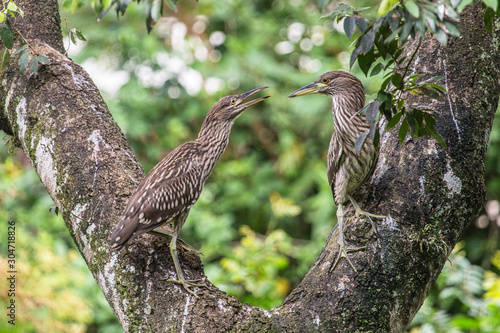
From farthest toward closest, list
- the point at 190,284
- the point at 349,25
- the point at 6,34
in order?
the point at 6,34 → the point at 190,284 → the point at 349,25

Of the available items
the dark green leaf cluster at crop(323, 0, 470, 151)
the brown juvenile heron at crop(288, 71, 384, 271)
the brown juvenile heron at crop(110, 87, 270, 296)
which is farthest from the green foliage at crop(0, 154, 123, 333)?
the dark green leaf cluster at crop(323, 0, 470, 151)

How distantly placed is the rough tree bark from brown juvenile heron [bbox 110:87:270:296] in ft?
0.33

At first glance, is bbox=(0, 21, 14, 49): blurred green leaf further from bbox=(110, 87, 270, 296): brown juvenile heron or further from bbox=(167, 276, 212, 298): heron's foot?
bbox=(167, 276, 212, 298): heron's foot


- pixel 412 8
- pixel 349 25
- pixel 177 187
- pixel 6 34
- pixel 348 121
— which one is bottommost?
pixel 177 187

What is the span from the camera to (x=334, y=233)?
3271 millimetres

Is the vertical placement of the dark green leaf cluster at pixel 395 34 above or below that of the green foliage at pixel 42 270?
above

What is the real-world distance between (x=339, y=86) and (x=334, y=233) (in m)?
1.09

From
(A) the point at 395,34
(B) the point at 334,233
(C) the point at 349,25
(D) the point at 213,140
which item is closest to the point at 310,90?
(D) the point at 213,140

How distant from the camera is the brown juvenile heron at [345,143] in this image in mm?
3367

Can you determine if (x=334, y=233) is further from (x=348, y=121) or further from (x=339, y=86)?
(x=339, y=86)

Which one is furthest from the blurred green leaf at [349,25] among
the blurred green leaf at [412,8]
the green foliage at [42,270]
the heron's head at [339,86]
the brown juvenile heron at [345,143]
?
the green foliage at [42,270]

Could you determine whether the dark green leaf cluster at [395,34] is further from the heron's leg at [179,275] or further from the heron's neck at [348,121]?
the heron's leg at [179,275]

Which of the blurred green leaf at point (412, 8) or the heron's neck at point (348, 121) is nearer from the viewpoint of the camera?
the blurred green leaf at point (412, 8)

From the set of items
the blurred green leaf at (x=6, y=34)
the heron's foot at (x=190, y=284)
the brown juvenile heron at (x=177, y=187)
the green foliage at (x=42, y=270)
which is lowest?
the green foliage at (x=42, y=270)
